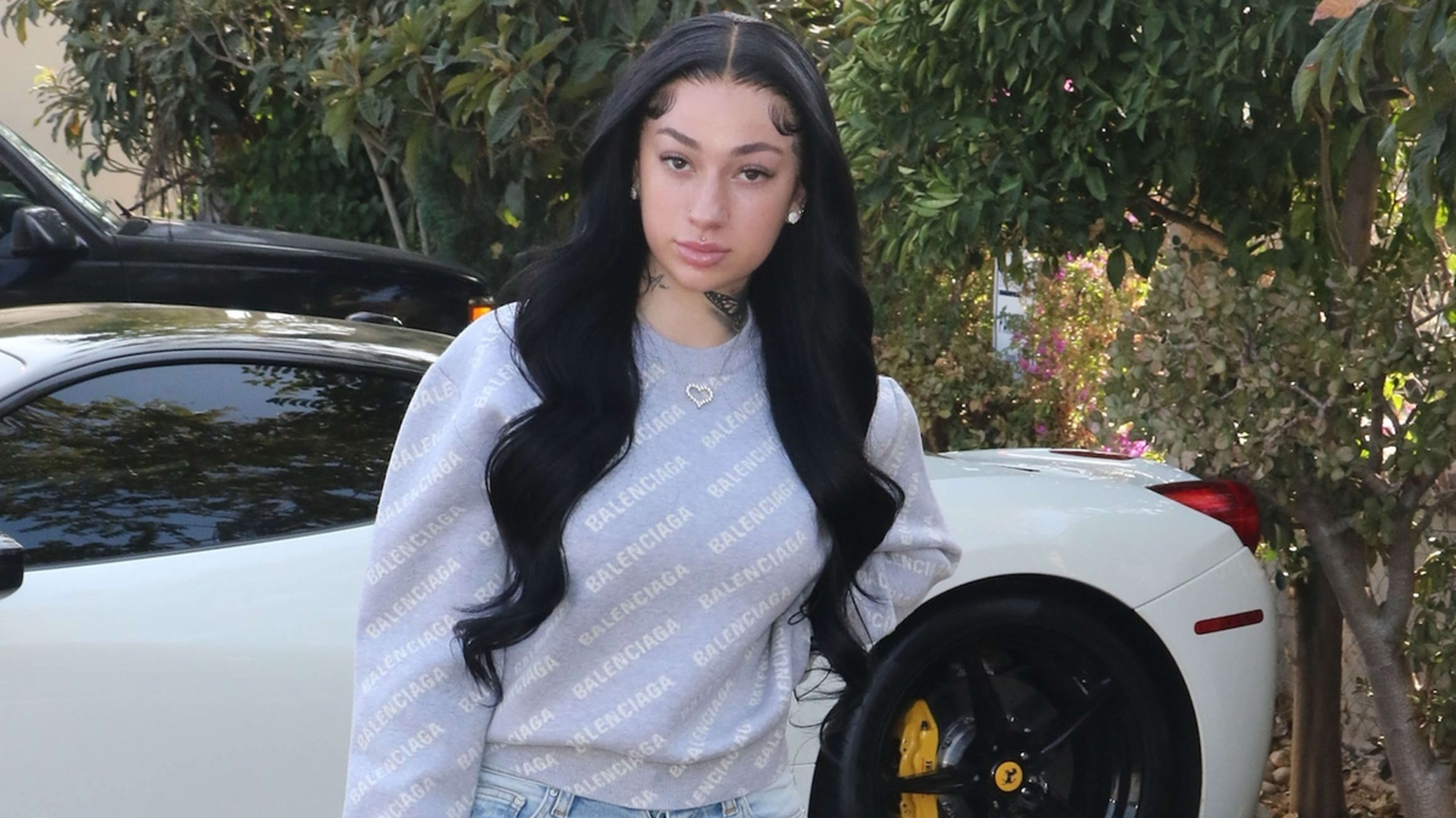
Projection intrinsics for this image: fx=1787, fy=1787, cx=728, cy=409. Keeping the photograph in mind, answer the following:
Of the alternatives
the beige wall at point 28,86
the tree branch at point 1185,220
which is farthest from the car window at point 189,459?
the beige wall at point 28,86

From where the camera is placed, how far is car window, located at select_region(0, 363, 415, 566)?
310 cm

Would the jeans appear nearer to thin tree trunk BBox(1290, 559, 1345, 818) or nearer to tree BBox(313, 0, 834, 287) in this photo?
thin tree trunk BBox(1290, 559, 1345, 818)

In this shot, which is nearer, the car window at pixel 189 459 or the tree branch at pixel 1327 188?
the car window at pixel 189 459

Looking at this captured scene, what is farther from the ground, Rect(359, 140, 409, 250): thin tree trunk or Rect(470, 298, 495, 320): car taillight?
Rect(359, 140, 409, 250): thin tree trunk

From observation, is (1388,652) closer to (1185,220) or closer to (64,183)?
(1185,220)

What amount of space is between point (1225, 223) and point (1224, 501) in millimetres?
646

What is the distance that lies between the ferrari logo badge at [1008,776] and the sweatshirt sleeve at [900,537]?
5.35 ft

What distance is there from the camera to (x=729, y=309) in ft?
6.23

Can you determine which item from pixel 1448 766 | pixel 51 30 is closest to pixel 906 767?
pixel 1448 766

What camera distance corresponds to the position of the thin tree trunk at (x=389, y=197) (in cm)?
694

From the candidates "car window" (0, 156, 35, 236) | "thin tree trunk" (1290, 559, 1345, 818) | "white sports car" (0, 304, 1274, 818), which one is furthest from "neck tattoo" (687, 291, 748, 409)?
"car window" (0, 156, 35, 236)

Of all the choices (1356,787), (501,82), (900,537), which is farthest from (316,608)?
(1356,787)

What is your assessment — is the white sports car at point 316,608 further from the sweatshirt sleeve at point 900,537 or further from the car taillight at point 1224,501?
the sweatshirt sleeve at point 900,537

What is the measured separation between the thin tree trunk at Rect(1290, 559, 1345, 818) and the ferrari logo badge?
45.6 inches
